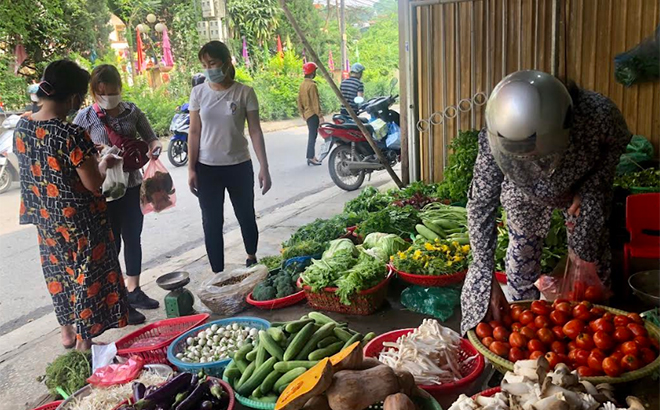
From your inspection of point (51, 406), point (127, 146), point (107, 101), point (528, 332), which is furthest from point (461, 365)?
point (107, 101)

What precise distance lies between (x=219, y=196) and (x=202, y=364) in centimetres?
172

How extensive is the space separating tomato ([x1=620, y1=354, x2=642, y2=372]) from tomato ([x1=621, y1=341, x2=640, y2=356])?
0.03 meters

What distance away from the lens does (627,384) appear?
194 cm

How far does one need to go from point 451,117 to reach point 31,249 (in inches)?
196

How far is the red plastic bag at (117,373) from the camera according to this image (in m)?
2.67

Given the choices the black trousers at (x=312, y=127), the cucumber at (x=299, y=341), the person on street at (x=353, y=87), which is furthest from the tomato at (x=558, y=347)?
the black trousers at (x=312, y=127)

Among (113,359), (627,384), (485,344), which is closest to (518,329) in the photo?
(485,344)

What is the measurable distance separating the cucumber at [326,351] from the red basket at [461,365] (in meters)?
0.14

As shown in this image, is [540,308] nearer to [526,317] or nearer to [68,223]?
[526,317]

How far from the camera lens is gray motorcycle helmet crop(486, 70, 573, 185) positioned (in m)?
1.80

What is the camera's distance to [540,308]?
2.32 m

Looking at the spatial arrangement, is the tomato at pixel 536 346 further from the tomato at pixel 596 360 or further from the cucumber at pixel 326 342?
the cucumber at pixel 326 342

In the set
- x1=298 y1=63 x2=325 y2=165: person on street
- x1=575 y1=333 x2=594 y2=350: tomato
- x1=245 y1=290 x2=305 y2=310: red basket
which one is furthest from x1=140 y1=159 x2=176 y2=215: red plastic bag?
x1=298 y1=63 x2=325 y2=165: person on street

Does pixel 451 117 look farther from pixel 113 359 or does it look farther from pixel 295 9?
pixel 295 9
